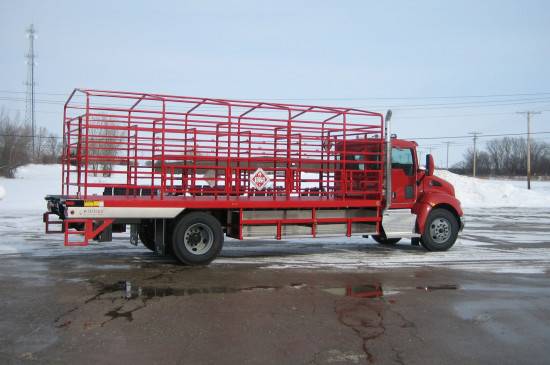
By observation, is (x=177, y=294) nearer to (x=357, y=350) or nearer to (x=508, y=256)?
(x=357, y=350)

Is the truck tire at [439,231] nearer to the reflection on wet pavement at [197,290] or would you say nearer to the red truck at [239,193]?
the red truck at [239,193]

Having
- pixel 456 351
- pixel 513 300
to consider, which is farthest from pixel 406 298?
pixel 456 351

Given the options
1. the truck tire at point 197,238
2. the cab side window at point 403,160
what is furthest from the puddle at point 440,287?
the cab side window at point 403,160

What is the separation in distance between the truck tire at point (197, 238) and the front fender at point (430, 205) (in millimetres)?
5095

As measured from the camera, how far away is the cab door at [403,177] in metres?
12.2

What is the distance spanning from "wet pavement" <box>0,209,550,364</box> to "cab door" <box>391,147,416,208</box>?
4.50ft

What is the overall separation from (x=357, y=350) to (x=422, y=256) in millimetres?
6999

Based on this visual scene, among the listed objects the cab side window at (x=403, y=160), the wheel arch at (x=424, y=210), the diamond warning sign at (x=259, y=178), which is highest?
the cab side window at (x=403, y=160)

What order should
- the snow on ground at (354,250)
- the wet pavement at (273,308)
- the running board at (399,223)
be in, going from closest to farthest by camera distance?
the wet pavement at (273,308)
the snow on ground at (354,250)
the running board at (399,223)

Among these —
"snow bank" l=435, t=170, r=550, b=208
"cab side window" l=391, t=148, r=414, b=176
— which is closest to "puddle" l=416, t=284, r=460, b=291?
"cab side window" l=391, t=148, r=414, b=176

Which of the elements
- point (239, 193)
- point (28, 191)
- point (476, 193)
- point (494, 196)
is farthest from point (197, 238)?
point (494, 196)

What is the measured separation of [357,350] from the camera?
5.16 metres

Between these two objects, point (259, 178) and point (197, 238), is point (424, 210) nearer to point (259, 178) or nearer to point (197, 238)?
point (259, 178)

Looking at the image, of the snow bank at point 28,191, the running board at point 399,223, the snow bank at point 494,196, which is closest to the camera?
the running board at point 399,223
